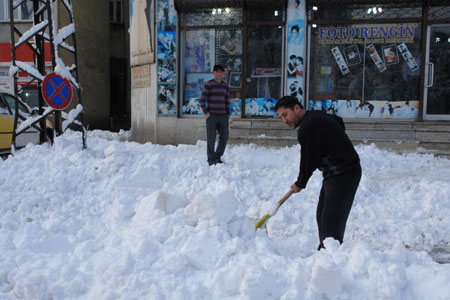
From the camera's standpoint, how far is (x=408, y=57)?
1096 centimetres

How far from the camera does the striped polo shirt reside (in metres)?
7.91

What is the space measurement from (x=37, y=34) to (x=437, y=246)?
27.1 ft

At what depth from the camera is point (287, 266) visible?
2961 millimetres

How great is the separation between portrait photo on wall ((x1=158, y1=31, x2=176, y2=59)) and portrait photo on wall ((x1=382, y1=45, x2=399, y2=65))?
589 cm

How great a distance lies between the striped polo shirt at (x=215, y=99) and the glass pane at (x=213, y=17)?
4.12m

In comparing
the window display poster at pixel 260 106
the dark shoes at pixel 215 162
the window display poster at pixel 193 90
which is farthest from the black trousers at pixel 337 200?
the window display poster at pixel 193 90

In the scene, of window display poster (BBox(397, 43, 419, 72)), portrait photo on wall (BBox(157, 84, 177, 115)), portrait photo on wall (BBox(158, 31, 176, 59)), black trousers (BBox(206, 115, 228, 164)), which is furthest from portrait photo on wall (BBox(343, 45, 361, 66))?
black trousers (BBox(206, 115, 228, 164))

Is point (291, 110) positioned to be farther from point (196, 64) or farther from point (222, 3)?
point (196, 64)

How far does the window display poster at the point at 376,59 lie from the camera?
11141mm

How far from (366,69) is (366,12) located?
152cm

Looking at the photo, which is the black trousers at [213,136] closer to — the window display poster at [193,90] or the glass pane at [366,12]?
the window display poster at [193,90]

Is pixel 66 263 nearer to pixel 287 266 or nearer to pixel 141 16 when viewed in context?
pixel 287 266

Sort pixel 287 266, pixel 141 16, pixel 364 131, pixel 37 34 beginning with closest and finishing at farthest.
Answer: pixel 287 266 < pixel 37 34 < pixel 364 131 < pixel 141 16

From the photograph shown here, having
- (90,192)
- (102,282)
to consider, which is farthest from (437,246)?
(90,192)
